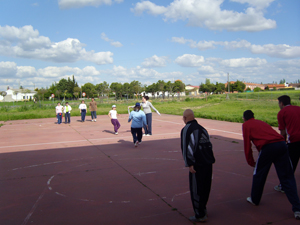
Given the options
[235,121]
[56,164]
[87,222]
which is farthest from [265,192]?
[235,121]

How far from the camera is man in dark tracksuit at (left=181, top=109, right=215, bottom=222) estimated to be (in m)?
3.96

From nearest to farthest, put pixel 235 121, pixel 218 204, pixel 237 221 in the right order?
pixel 237 221, pixel 218 204, pixel 235 121

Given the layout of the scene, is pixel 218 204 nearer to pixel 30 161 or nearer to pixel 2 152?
pixel 30 161

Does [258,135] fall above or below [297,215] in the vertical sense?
above

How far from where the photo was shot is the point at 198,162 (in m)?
4.02

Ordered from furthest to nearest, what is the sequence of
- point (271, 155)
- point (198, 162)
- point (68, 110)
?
point (68, 110) < point (271, 155) < point (198, 162)

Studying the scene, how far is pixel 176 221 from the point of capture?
13.5 ft

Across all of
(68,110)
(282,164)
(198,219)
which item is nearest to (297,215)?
(282,164)

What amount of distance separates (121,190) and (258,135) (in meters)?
2.99

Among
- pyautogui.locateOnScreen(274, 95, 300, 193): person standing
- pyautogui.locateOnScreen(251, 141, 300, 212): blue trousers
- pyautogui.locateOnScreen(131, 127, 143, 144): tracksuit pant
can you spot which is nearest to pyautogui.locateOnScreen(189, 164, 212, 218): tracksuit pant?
pyautogui.locateOnScreen(251, 141, 300, 212): blue trousers

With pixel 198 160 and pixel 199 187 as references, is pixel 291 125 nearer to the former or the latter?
pixel 198 160

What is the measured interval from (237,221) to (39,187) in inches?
168

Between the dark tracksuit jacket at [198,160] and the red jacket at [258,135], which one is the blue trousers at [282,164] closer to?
the red jacket at [258,135]

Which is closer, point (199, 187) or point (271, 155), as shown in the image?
point (199, 187)
